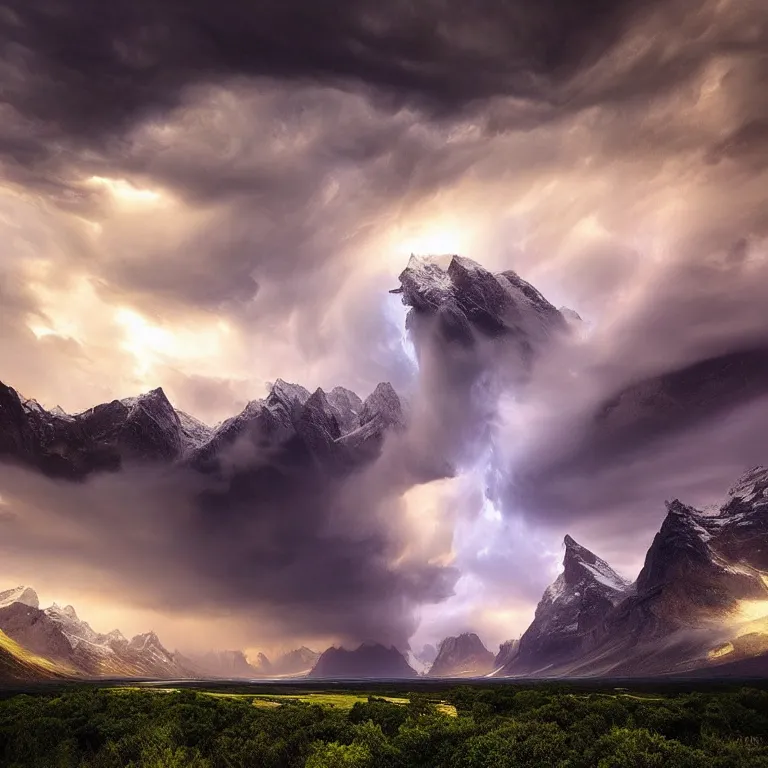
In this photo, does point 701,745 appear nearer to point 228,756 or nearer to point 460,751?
point 460,751

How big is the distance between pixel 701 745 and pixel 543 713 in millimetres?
36968

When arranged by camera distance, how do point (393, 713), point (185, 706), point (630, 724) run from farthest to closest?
point (185, 706) → point (393, 713) → point (630, 724)

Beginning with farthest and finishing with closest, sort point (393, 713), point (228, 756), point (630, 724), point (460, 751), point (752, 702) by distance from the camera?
point (752, 702), point (393, 713), point (630, 724), point (228, 756), point (460, 751)

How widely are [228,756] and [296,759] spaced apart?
1206 centimetres

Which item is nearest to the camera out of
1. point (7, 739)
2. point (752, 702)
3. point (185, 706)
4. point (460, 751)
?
point (460, 751)

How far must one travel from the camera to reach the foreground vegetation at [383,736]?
318 ft

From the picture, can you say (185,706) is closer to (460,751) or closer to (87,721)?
(87,721)

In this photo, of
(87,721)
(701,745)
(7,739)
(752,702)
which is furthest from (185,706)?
(752,702)

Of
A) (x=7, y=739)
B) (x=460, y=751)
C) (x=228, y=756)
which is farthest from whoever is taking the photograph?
(x=7, y=739)

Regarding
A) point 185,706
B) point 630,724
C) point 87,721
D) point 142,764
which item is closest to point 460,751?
point 630,724

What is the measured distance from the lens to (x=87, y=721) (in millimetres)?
150875

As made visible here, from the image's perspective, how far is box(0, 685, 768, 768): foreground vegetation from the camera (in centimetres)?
9688

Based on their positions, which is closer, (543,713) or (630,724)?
(630,724)

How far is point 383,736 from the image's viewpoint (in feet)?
385
